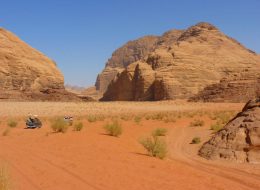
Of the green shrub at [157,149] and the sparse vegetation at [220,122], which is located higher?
the sparse vegetation at [220,122]

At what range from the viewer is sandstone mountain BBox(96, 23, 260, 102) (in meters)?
62.6

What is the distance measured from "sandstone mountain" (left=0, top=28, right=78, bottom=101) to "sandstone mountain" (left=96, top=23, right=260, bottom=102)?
1611 centimetres

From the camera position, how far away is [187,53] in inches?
3287

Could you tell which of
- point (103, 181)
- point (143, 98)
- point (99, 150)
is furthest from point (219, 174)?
point (143, 98)

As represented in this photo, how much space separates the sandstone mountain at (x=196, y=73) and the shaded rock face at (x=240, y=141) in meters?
47.4

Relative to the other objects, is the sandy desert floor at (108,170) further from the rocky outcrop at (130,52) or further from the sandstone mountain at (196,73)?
the rocky outcrop at (130,52)

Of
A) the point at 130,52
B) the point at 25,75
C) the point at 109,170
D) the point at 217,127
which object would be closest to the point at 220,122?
the point at 217,127

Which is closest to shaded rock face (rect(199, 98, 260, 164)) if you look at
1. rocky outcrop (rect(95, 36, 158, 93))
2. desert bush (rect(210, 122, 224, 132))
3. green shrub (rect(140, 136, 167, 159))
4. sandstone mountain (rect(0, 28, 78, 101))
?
green shrub (rect(140, 136, 167, 159))

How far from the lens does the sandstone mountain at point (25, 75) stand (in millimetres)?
69562

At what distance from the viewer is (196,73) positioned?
255 ft

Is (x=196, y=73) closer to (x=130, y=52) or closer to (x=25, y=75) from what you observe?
(x=25, y=75)

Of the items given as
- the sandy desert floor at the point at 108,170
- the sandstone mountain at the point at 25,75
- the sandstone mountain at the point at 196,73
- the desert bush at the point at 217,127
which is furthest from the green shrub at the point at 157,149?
the sandstone mountain at the point at 25,75

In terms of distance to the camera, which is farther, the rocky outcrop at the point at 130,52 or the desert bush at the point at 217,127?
the rocky outcrop at the point at 130,52

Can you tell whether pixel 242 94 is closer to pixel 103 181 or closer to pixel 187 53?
pixel 187 53
